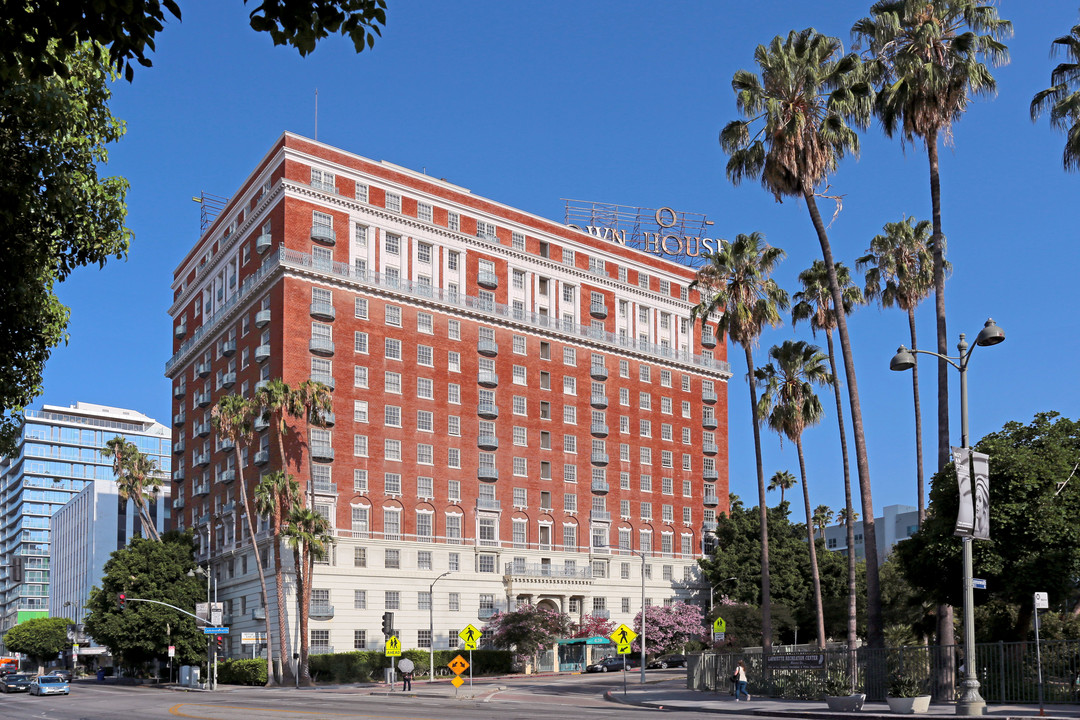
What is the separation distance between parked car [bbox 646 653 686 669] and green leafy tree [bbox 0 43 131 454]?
8066cm

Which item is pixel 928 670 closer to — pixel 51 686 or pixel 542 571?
pixel 542 571

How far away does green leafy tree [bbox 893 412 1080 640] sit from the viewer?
35375mm

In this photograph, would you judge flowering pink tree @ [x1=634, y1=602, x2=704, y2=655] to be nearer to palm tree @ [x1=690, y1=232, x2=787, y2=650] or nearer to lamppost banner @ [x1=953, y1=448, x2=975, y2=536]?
palm tree @ [x1=690, y1=232, x2=787, y2=650]

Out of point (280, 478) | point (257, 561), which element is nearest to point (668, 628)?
point (257, 561)

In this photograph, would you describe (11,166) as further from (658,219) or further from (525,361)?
(658,219)

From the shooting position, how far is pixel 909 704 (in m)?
32.6

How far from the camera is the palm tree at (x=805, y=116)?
142 feet

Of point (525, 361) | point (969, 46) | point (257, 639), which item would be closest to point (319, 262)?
point (525, 361)

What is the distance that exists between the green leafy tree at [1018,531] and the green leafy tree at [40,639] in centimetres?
14321

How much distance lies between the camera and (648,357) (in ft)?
344

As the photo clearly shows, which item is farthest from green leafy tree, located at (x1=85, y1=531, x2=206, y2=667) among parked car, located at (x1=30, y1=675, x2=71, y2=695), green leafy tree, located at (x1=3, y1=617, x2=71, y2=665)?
green leafy tree, located at (x1=3, y1=617, x2=71, y2=665)

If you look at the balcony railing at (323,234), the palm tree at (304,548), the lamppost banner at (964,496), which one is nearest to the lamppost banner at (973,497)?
the lamppost banner at (964,496)

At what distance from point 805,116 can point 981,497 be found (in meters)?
21.6

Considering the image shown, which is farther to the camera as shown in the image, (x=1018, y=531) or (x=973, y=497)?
(x=1018, y=531)
